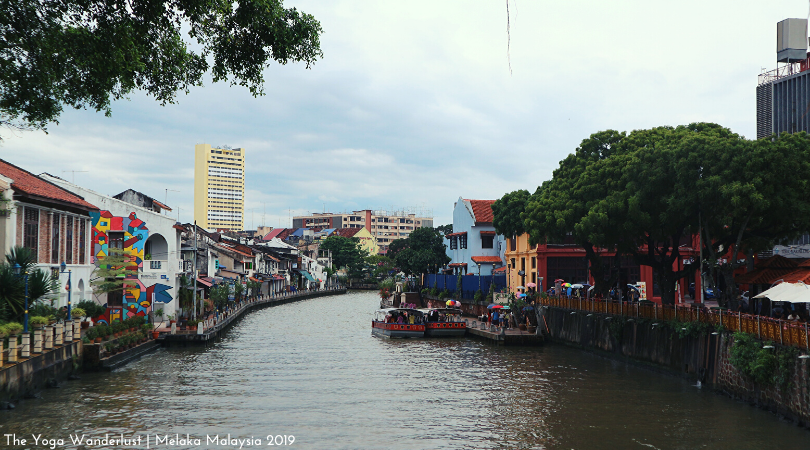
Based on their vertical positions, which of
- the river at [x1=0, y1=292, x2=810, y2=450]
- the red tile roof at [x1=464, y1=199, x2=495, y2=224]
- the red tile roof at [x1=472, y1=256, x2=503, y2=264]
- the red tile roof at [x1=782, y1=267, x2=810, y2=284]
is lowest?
the river at [x1=0, y1=292, x2=810, y2=450]

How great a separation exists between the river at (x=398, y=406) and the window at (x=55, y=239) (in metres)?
7.10

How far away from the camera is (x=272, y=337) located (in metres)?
51.3

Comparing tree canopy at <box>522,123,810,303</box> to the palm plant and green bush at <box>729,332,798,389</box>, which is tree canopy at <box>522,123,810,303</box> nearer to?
green bush at <box>729,332,798,389</box>

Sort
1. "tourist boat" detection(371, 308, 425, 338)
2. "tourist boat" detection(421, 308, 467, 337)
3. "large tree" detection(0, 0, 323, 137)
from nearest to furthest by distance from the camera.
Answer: "large tree" detection(0, 0, 323, 137) < "tourist boat" detection(371, 308, 425, 338) < "tourist boat" detection(421, 308, 467, 337)

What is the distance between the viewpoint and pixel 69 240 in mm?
39156

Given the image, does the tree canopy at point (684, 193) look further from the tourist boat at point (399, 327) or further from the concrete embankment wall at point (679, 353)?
the tourist boat at point (399, 327)

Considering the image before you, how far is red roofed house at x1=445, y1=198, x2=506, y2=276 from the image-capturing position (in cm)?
7700

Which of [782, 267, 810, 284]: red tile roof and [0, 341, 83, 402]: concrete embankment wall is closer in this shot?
[0, 341, 83, 402]: concrete embankment wall

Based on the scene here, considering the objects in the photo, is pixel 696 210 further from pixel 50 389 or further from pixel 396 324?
pixel 50 389

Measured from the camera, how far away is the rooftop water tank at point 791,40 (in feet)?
182

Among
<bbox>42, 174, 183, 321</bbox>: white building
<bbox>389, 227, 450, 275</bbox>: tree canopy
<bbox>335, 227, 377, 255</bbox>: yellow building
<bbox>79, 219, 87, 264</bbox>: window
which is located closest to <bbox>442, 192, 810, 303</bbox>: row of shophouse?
<bbox>389, 227, 450, 275</bbox>: tree canopy

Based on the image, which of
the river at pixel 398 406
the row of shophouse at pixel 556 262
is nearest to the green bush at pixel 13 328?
the river at pixel 398 406

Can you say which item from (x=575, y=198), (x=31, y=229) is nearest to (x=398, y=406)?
(x=575, y=198)

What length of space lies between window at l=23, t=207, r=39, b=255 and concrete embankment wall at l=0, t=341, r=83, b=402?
5527 millimetres
